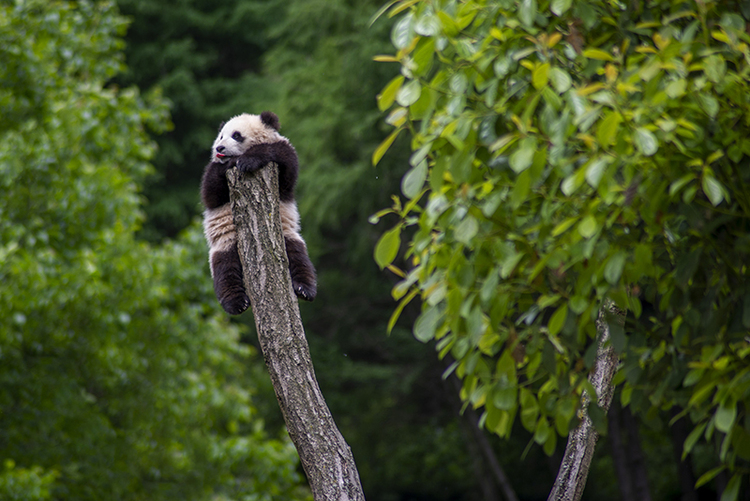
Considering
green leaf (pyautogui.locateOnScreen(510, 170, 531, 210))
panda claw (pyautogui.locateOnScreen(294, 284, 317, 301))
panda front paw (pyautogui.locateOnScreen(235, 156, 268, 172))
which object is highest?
green leaf (pyautogui.locateOnScreen(510, 170, 531, 210))

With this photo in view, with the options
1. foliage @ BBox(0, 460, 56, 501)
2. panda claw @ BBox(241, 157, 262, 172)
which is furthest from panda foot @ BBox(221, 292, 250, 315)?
foliage @ BBox(0, 460, 56, 501)

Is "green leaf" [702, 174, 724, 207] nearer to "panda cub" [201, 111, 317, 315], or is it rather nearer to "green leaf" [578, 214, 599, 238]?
"green leaf" [578, 214, 599, 238]

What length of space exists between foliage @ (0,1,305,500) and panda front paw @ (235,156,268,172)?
4.19 meters

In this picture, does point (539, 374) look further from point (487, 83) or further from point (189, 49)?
point (189, 49)

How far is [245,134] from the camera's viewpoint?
4.24 meters

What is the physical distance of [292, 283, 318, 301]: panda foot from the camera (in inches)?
146

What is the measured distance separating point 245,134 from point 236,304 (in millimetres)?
1161

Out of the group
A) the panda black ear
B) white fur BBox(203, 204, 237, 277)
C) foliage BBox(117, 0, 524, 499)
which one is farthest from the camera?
foliage BBox(117, 0, 524, 499)

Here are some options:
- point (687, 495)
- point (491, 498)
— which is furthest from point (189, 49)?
point (687, 495)

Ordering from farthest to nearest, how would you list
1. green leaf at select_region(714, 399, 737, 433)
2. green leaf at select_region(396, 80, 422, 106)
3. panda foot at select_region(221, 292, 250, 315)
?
1. panda foot at select_region(221, 292, 250, 315)
2. green leaf at select_region(396, 80, 422, 106)
3. green leaf at select_region(714, 399, 737, 433)

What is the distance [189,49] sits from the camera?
1731 centimetres

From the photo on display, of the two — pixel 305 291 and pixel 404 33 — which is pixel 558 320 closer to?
pixel 404 33

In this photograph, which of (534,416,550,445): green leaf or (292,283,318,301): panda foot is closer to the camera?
(534,416,550,445): green leaf

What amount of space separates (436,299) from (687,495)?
33.6 ft
